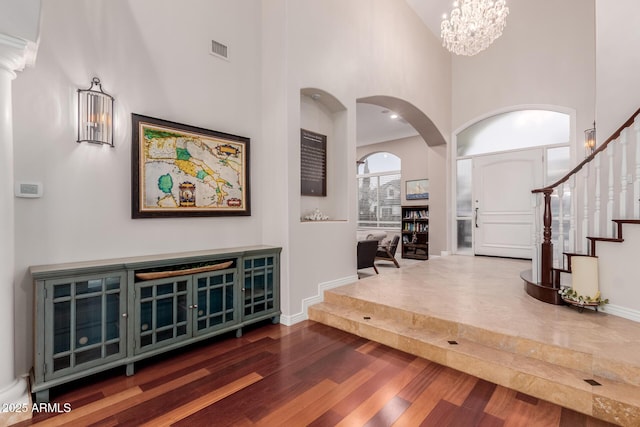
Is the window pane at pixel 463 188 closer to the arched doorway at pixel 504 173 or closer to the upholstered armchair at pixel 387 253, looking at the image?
the arched doorway at pixel 504 173

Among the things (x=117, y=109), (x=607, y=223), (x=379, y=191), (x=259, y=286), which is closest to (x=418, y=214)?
(x=379, y=191)

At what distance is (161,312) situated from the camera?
8.50ft

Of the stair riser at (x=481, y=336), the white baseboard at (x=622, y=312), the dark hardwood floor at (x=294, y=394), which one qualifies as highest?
the white baseboard at (x=622, y=312)

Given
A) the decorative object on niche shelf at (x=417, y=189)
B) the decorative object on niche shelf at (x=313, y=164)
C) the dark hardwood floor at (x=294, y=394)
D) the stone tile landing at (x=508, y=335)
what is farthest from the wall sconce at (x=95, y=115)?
the decorative object on niche shelf at (x=417, y=189)

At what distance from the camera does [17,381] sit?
203 centimetres

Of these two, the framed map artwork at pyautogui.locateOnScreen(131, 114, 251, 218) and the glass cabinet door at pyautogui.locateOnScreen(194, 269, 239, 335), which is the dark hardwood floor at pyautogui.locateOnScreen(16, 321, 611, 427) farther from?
the framed map artwork at pyautogui.locateOnScreen(131, 114, 251, 218)

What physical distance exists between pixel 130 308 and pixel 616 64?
5279mm

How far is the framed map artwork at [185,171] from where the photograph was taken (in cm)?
280

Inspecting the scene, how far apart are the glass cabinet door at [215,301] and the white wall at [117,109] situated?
18.9 inches

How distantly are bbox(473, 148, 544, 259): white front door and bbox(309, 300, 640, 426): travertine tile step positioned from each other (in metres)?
4.24

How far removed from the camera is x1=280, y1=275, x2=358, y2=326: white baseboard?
351 centimetres

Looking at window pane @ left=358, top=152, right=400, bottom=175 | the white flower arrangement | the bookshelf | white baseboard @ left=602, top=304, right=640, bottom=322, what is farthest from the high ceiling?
white baseboard @ left=602, top=304, right=640, bottom=322

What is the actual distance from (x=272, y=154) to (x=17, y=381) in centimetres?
281

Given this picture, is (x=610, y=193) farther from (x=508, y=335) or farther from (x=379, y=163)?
(x=379, y=163)
